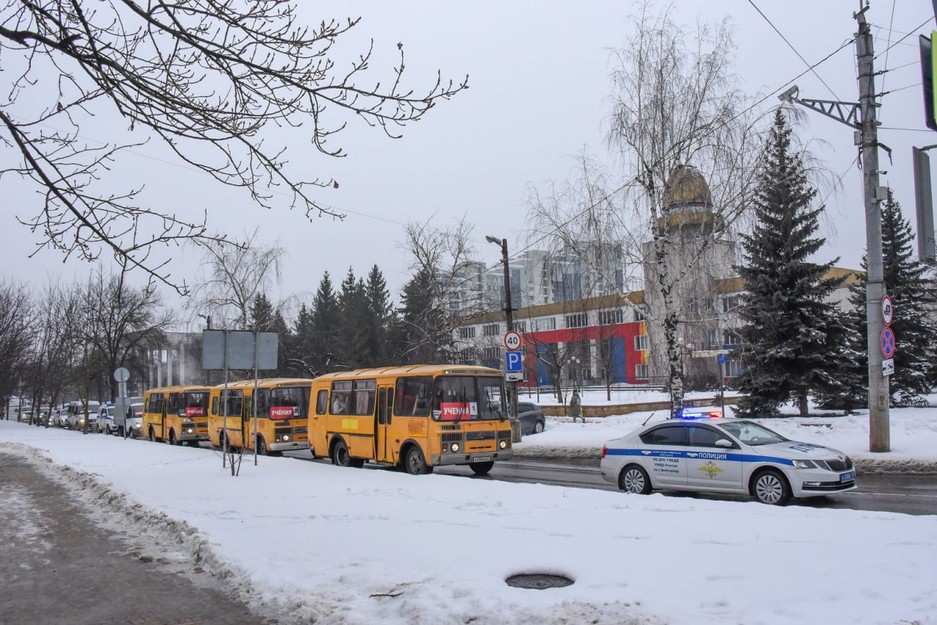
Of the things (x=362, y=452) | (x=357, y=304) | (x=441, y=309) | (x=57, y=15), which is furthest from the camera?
(x=357, y=304)

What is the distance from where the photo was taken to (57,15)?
661 cm

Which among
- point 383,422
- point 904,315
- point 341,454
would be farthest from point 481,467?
point 904,315

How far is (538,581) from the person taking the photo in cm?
654

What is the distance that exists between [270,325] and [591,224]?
3614 cm

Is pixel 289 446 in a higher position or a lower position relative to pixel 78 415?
higher

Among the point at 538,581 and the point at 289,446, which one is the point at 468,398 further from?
the point at 538,581

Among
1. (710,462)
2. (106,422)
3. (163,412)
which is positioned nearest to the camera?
(710,462)

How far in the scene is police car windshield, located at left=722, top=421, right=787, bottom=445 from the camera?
12.2 metres

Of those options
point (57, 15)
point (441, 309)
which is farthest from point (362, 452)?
point (441, 309)

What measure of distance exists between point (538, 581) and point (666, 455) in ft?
22.3

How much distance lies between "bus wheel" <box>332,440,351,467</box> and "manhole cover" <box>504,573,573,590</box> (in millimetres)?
12419

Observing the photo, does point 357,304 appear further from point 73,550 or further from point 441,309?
point 73,550

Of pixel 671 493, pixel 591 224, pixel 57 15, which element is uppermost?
pixel 591 224

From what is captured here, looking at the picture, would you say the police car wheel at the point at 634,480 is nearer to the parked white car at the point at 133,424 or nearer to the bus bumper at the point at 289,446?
the bus bumper at the point at 289,446
